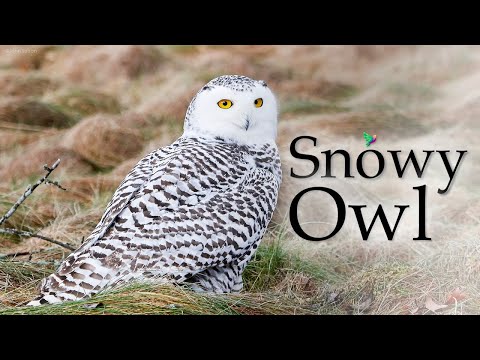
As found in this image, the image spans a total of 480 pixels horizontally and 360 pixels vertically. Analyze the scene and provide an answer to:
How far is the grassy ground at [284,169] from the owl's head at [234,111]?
1.72ft

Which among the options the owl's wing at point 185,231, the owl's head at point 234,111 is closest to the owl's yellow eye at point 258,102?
the owl's head at point 234,111

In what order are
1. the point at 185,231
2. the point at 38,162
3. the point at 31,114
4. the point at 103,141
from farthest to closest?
the point at 31,114, the point at 103,141, the point at 38,162, the point at 185,231

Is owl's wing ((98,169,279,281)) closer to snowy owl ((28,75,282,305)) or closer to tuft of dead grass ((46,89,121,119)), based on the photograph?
snowy owl ((28,75,282,305))

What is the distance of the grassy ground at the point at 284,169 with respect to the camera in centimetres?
434

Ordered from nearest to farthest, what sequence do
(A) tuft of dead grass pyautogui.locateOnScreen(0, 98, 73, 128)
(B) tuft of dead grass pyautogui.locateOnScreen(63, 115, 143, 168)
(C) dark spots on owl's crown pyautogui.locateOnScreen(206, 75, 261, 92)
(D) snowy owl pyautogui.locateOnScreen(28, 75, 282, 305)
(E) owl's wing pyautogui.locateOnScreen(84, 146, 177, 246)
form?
(D) snowy owl pyautogui.locateOnScreen(28, 75, 282, 305) → (E) owl's wing pyautogui.locateOnScreen(84, 146, 177, 246) → (C) dark spots on owl's crown pyautogui.locateOnScreen(206, 75, 261, 92) → (B) tuft of dead grass pyautogui.locateOnScreen(63, 115, 143, 168) → (A) tuft of dead grass pyautogui.locateOnScreen(0, 98, 73, 128)

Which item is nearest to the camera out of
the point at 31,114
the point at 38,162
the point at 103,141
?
the point at 38,162

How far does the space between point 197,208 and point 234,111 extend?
0.63 metres

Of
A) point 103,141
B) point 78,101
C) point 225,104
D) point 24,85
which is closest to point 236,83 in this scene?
point 225,104

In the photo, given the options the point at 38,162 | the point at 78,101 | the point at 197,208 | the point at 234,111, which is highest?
the point at 78,101

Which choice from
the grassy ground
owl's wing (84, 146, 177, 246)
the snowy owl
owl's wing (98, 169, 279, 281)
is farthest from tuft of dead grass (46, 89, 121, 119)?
owl's wing (98, 169, 279, 281)

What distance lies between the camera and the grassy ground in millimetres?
4336

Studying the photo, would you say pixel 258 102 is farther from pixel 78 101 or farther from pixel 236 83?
pixel 78 101

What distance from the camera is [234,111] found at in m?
4.37

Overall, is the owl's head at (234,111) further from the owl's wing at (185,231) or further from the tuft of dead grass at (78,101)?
the tuft of dead grass at (78,101)
